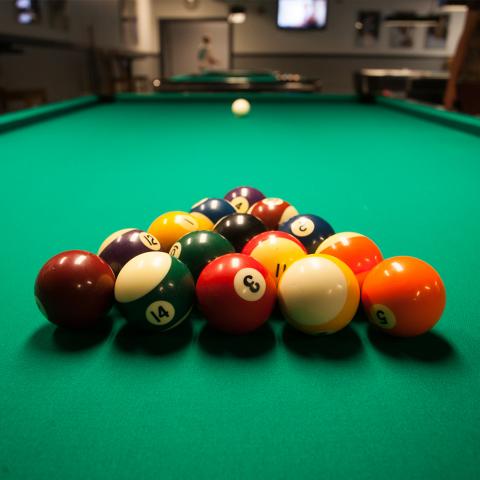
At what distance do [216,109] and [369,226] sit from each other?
3.71 meters

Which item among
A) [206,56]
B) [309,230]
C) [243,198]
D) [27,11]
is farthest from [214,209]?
[206,56]

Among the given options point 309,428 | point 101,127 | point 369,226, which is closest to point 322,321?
point 309,428

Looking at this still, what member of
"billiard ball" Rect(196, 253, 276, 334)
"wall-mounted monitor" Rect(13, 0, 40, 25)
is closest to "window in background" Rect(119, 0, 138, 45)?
"wall-mounted monitor" Rect(13, 0, 40, 25)

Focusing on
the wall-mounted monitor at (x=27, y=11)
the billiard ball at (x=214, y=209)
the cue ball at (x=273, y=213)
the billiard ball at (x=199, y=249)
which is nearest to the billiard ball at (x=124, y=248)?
the billiard ball at (x=199, y=249)

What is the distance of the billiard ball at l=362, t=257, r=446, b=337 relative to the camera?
1.02 meters

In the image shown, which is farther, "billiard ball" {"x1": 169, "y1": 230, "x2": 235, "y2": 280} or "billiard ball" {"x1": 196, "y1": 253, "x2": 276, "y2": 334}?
"billiard ball" {"x1": 169, "y1": 230, "x2": 235, "y2": 280}

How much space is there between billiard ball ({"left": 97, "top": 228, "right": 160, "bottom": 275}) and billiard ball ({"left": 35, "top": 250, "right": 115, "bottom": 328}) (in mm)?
131

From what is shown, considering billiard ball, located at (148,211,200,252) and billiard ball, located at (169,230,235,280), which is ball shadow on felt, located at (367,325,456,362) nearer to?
billiard ball, located at (169,230,235,280)

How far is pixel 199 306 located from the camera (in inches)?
42.3

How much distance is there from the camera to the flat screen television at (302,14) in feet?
37.6

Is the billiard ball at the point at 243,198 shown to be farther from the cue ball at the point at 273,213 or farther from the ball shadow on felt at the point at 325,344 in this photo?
the ball shadow on felt at the point at 325,344

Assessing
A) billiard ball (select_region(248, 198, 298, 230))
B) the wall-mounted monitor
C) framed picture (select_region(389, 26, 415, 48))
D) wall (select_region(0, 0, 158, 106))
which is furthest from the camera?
framed picture (select_region(389, 26, 415, 48))

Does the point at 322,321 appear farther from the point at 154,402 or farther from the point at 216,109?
the point at 216,109

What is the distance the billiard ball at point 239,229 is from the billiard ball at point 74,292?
0.39 m
